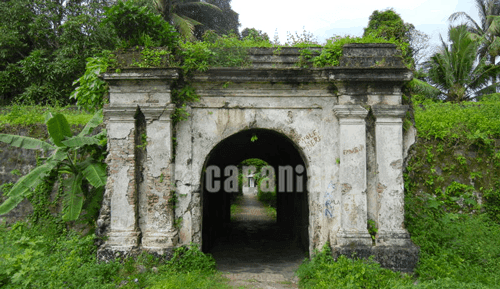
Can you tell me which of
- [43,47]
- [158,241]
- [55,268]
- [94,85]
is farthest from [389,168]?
[43,47]

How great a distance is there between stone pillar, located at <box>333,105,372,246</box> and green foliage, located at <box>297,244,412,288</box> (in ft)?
1.04

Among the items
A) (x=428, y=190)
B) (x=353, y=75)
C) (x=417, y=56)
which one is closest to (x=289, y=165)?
(x=428, y=190)

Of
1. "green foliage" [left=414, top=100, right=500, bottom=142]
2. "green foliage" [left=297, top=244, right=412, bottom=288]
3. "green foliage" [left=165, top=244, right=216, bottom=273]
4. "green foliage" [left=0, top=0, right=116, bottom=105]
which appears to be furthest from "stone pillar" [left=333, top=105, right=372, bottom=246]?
"green foliage" [left=0, top=0, right=116, bottom=105]

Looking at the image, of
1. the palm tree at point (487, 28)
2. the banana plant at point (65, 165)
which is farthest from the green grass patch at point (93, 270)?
the palm tree at point (487, 28)

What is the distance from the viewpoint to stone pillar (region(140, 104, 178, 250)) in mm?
5223

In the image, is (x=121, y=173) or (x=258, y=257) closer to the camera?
(x=121, y=173)

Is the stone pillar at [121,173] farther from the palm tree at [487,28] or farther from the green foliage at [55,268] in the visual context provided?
the palm tree at [487,28]

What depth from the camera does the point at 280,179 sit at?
10406mm

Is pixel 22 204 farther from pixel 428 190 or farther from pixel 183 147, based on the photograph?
pixel 428 190

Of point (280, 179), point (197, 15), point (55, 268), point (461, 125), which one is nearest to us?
point (55, 268)

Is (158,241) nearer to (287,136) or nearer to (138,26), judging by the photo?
(287,136)

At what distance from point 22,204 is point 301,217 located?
6.11 m

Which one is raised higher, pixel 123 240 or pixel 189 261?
pixel 123 240

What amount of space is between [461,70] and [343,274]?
1407 cm
